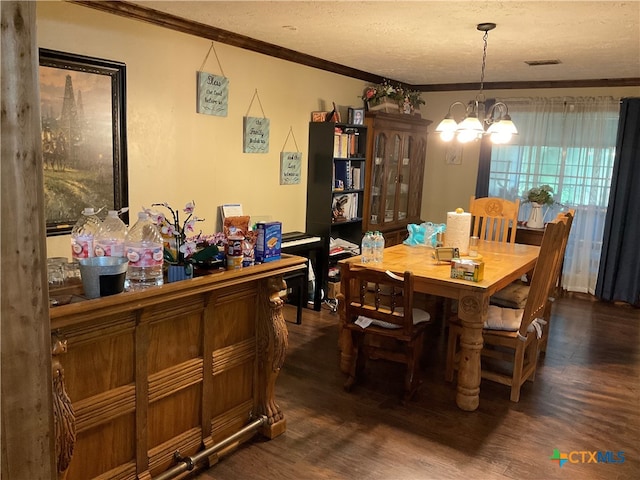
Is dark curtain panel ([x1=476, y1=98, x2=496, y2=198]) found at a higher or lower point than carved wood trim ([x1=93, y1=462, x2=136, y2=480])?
higher

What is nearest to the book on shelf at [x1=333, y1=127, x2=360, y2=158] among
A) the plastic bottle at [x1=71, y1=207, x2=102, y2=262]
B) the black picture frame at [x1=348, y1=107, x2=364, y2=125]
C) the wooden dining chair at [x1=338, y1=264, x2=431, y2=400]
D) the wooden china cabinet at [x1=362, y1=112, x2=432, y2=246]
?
the black picture frame at [x1=348, y1=107, x2=364, y2=125]

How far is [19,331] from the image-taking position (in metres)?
1.03

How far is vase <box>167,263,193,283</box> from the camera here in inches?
82.4

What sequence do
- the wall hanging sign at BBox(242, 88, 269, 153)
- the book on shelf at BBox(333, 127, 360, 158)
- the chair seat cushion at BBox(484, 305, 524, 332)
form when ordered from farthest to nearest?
the book on shelf at BBox(333, 127, 360, 158) < the wall hanging sign at BBox(242, 88, 269, 153) < the chair seat cushion at BBox(484, 305, 524, 332)

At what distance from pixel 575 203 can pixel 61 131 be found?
4.95m

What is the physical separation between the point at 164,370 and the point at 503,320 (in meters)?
2.02

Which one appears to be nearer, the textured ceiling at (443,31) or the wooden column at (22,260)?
the wooden column at (22,260)

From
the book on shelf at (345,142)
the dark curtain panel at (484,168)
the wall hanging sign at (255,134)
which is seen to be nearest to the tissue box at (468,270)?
the wall hanging sign at (255,134)

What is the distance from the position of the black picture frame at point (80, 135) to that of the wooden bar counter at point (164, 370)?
4.35 ft

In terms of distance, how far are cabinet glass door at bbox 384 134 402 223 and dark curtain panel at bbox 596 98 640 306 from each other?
2.17 m

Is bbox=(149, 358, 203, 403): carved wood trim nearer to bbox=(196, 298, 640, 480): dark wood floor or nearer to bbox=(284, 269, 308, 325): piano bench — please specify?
bbox=(196, 298, 640, 480): dark wood floor

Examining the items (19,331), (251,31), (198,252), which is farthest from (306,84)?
(19,331)

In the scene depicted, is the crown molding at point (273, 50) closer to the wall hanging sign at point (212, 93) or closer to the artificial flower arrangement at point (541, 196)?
the wall hanging sign at point (212, 93)

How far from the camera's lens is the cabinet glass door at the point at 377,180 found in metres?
5.38
